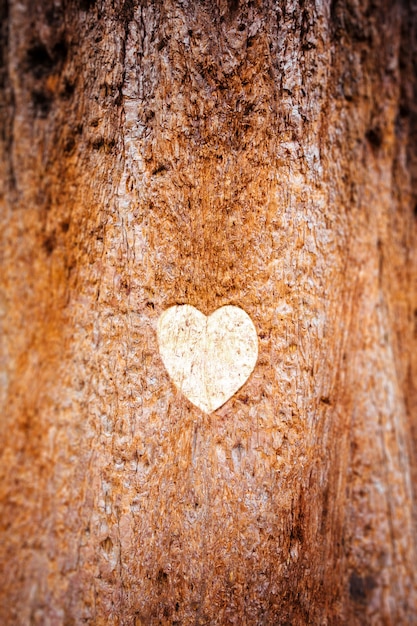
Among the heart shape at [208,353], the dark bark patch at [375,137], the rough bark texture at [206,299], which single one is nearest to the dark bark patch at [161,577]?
the rough bark texture at [206,299]

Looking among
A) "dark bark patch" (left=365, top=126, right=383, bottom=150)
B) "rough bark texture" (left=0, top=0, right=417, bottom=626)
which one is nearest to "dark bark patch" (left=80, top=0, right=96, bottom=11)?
"rough bark texture" (left=0, top=0, right=417, bottom=626)

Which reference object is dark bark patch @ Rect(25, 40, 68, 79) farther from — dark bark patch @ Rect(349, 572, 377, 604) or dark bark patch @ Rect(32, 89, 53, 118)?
dark bark patch @ Rect(349, 572, 377, 604)

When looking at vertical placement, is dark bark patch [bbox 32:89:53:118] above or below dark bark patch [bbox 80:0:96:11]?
below

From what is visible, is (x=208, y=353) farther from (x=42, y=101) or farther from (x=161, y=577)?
(x=42, y=101)

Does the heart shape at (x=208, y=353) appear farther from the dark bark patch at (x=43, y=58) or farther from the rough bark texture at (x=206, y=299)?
the dark bark patch at (x=43, y=58)

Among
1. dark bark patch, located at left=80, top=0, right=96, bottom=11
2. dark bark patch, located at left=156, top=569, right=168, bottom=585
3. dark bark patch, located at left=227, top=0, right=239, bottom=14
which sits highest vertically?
dark bark patch, located at left=227, top=0, right=239, bottom=14

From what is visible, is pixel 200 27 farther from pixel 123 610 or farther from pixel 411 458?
pixel 123 610

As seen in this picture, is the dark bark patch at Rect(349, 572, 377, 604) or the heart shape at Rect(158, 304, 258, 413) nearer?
the dark bark patch at Rect(349, 572, 377, 604)
